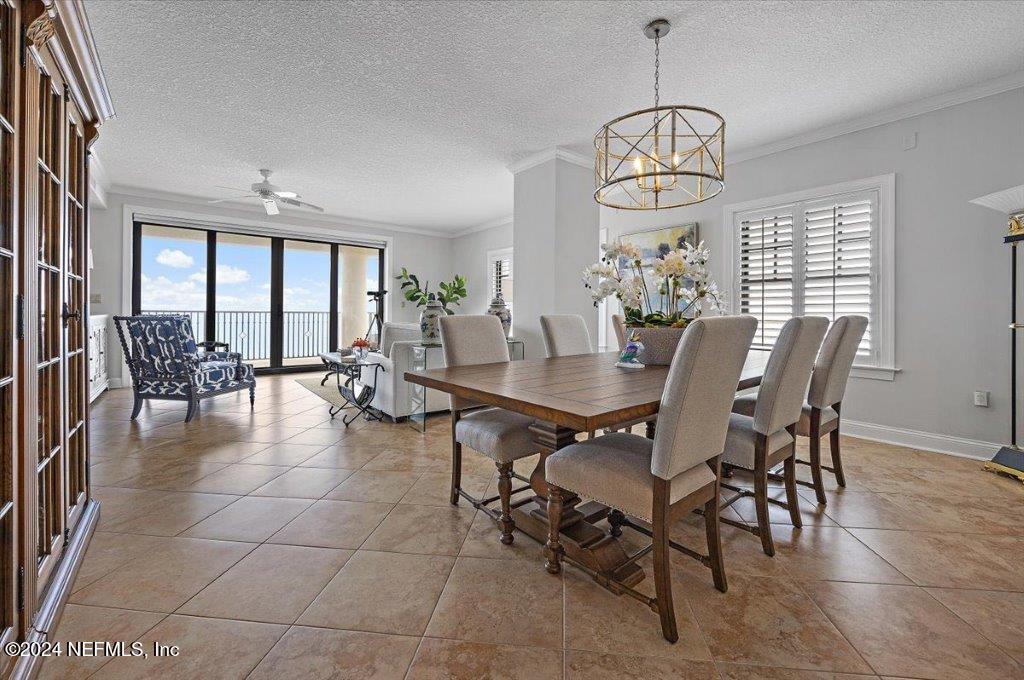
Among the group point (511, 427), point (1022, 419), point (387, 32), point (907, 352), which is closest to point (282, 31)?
point (387, 32)

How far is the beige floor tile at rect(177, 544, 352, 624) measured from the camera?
61.5 inches

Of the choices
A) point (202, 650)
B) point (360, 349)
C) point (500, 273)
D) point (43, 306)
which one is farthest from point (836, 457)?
point (500, 273)

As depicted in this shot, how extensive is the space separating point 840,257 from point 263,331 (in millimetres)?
7600

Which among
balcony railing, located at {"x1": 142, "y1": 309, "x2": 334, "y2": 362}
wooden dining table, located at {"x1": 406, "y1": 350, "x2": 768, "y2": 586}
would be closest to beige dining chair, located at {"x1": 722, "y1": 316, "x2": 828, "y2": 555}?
wooden dining table, located at {"x1": 406, "y1": 350, "x2": 768, "y2": 586}

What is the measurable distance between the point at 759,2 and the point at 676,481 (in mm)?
2390

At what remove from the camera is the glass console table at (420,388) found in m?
4.09

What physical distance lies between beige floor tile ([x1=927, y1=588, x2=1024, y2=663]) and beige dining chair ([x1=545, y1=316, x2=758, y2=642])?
765mm

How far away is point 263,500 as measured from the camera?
98.1 inches

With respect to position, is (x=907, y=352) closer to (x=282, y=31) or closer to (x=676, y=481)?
(x=676, y=481)

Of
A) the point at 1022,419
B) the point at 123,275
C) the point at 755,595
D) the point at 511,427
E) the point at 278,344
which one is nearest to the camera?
the point at 755,595

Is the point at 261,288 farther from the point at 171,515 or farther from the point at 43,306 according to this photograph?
the point at 43,306

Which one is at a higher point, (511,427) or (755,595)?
(511,427)

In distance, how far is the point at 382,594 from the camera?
1.67 metres

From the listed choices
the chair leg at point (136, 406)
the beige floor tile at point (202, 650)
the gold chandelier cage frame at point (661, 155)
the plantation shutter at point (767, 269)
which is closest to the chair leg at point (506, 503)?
the beige floor tile at point (202, 650)
